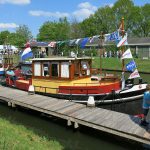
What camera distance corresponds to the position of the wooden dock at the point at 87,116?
1191 cm

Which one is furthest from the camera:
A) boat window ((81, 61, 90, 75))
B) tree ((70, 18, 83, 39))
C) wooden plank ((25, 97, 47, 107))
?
tree ((70, 18, 83, 39))

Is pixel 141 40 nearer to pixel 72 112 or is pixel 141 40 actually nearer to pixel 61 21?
pixel 61 21

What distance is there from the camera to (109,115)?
14.0m

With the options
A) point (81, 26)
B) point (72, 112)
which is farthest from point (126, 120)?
point (81, 26)

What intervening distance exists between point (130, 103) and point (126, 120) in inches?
195

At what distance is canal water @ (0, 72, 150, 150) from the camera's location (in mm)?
12773

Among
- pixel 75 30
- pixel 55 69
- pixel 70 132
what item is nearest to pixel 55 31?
pixel 75 30

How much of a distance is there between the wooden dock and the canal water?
0.48 m

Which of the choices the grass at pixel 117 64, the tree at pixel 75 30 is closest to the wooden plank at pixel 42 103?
the grass at pixel 117 64

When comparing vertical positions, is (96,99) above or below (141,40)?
below

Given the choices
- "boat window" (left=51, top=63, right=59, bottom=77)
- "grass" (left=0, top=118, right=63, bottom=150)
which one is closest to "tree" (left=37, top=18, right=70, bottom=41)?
"boat window" (left=51, top=63, right=59, bottom=77)

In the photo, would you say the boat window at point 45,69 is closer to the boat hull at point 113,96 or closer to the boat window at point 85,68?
the boat hull at point 113,96

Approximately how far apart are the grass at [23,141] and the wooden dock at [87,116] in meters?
1.68

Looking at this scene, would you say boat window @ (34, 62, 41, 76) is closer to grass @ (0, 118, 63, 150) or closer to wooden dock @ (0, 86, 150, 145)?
wooden dock @ (0, 86, 150, 145)
